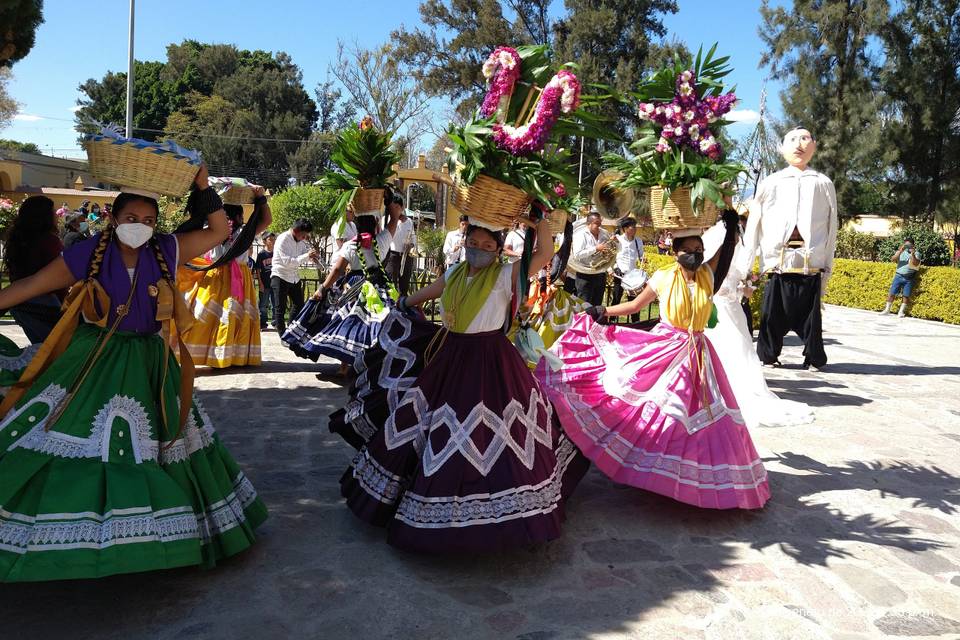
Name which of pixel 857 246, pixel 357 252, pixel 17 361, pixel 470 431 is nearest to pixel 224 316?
pixel 357 252

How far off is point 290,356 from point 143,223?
615 cm

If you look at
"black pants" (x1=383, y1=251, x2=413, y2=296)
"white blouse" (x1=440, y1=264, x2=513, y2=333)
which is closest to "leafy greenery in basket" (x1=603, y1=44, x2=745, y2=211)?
"white blouse" (x1=440, y1=264, x2=513, y2=333)

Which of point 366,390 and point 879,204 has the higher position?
point 879,204

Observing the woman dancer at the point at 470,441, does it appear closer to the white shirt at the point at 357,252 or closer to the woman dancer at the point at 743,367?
the white shirt at the point at 357,252

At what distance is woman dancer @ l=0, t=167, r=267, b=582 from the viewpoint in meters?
3.00

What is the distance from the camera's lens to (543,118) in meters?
3.69

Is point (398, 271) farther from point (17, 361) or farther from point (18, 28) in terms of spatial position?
point (17, 361)

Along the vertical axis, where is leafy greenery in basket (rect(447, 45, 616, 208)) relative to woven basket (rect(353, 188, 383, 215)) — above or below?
above

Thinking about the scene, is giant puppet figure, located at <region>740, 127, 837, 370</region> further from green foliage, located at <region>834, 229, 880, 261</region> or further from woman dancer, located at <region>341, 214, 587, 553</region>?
green foliage, located at <region>834, 229, 880, 261</region>

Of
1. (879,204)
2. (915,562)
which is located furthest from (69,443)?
(879,204)

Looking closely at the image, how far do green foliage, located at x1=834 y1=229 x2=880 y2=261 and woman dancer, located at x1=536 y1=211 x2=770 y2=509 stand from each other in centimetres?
3009

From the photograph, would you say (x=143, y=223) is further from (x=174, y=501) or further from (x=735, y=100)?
(x=735, y=100)

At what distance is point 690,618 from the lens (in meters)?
3.46

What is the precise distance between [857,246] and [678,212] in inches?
1242
